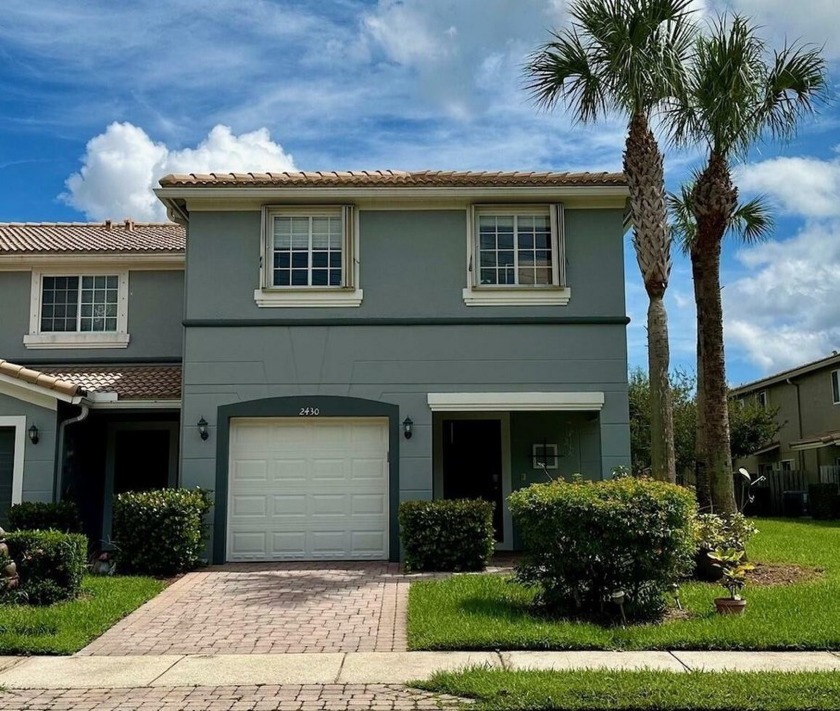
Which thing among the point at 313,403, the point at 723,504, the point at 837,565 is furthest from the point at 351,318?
the point at 837,565

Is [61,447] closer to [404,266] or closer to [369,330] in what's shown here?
[369,330]

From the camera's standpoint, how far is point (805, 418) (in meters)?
33.2

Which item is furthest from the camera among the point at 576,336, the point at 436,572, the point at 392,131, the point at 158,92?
the point at 392,131

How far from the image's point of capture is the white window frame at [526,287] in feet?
49.4

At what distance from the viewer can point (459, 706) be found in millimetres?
6984

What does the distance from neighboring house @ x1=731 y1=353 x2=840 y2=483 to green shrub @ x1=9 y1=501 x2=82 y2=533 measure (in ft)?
75.8

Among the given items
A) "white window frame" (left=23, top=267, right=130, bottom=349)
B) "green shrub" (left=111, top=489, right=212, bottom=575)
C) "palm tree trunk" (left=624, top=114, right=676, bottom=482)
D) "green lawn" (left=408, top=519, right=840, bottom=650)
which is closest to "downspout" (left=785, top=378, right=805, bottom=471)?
"palm tree trunk" (left=624, top=114, right=676, bottom=482)

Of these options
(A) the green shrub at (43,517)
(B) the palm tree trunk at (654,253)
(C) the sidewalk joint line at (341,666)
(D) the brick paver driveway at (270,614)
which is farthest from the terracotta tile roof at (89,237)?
(C) the sidewalk joint line at (341,666)

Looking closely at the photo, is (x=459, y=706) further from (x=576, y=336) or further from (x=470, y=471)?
(x=470, y=471)

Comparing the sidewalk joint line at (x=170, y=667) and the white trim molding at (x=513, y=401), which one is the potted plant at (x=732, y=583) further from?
the sidewalk joint line at (x=170, y=667)

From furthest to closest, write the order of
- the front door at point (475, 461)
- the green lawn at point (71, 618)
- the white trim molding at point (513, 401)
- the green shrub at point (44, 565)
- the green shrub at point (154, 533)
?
the front door at point (475, 461) → the white trim molding at point (513, 401) → the green shrub at point (154, 533) → the green shrub at point (44, 565) → the green lawn at point (71, 618)

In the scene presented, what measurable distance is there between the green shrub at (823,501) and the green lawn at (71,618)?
2175 cm

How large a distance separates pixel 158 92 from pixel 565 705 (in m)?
11.1

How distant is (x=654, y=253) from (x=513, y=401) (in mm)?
3278
